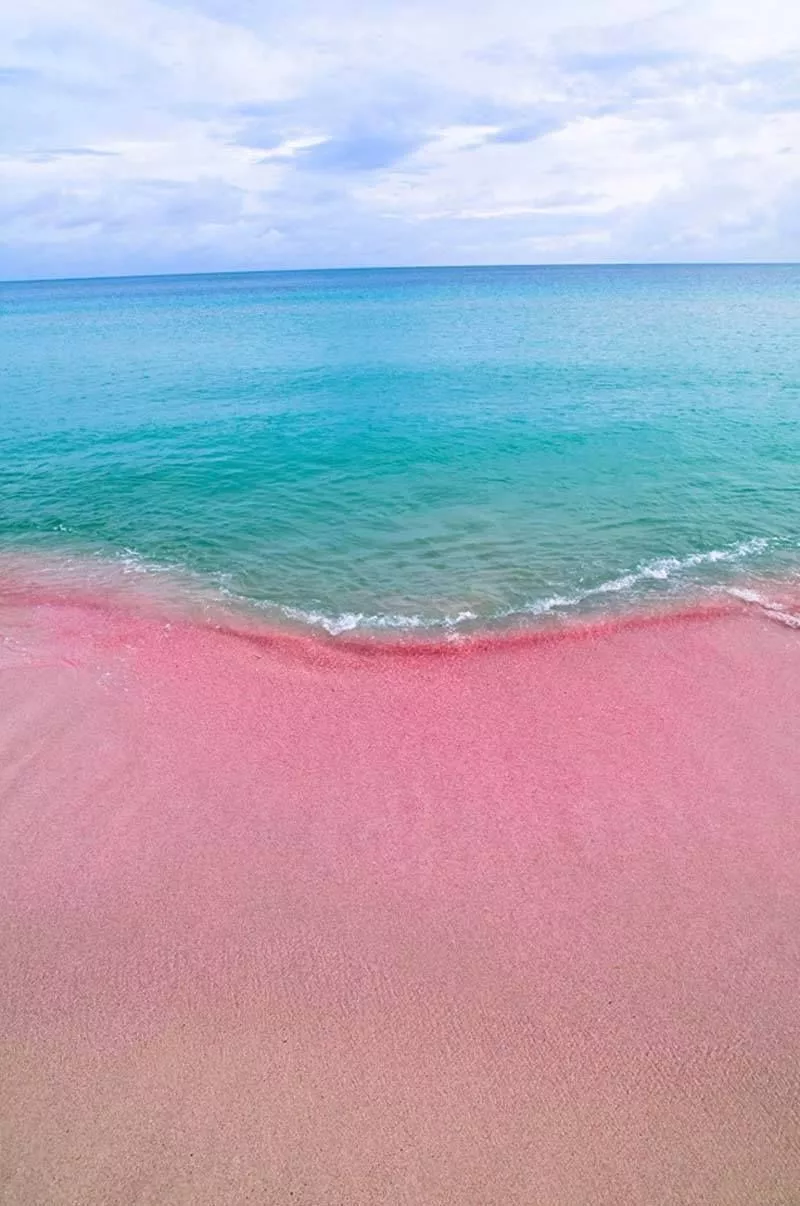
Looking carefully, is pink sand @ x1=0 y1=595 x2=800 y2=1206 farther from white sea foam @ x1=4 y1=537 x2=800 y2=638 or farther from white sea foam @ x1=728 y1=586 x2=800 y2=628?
white sea foam @ x1=4 y1=537 x2=800 y2=638

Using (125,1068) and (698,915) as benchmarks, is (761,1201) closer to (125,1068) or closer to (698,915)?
(698,915)

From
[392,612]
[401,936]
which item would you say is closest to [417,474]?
[392,612]

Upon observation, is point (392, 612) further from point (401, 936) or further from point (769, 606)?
point (401, 936)

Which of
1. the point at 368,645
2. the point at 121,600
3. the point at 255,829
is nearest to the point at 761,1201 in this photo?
the point at 255,829

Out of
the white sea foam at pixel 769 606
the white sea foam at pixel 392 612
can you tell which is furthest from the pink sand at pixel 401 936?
the white sea foam at pixel 392 612

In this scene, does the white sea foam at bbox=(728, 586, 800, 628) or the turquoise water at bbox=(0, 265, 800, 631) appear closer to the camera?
the white sea foam at bbox=(728, 586, 800, 628)

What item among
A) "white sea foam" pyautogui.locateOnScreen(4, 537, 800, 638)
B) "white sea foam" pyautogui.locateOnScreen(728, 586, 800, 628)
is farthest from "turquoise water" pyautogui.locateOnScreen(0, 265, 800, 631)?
"white sea foam" pyautogui.locateOnScreen(728, 586, 800, 628)
